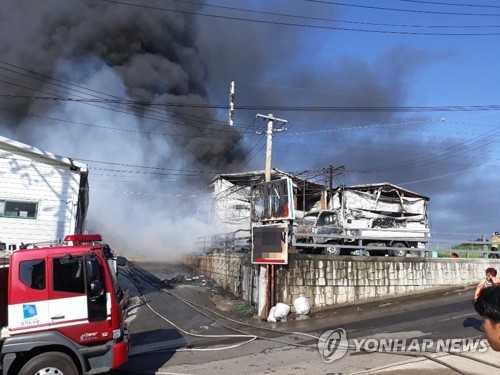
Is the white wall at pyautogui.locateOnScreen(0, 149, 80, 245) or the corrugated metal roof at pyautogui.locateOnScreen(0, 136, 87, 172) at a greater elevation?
the corrugated metal roof at pyautogui.locateOnScreen(0, 136, 87, 172)

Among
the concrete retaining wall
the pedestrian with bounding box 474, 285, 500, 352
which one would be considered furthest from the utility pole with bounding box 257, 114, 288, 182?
the pedestrian with bounding box 474, 285, 500, 352

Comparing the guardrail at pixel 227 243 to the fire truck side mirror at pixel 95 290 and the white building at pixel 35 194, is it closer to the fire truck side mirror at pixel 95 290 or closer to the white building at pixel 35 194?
the white building at pixel 35 194

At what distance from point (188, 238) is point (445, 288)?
14.2 m

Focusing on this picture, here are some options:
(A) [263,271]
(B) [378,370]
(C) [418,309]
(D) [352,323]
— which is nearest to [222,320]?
(A) [263,271]

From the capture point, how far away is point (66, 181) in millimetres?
13039

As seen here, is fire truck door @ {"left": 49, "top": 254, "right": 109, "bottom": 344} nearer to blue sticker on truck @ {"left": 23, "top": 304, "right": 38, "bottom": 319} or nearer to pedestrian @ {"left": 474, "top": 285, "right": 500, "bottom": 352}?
blue sticker on truck @ {"left": 23, "top": 304, "right": 38, "bottom": 319}

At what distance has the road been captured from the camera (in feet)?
22.4

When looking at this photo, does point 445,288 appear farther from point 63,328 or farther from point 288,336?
point 63,328

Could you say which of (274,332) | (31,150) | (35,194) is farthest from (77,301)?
(31,150)

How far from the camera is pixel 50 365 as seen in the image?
17.8 feet

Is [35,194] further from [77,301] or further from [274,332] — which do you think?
[77,301]

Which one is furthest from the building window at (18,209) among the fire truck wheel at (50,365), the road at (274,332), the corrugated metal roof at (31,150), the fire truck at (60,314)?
the fire truck wheel at (50,365)

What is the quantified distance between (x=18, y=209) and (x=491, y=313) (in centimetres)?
1280

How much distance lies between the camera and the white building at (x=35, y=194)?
12312 mm
